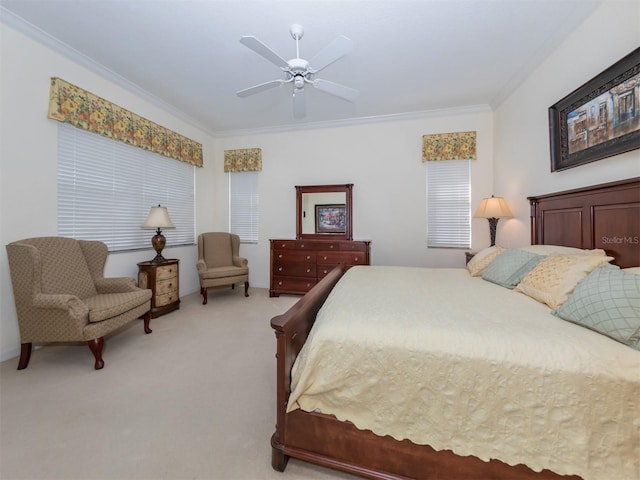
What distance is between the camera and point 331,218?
458 cm

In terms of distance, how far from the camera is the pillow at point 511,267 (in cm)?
206

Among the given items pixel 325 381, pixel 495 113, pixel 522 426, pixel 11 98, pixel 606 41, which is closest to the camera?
pixel 522 426

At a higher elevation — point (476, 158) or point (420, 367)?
point (476, 158)

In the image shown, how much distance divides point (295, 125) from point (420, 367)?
4461mm

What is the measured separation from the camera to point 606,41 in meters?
2.01

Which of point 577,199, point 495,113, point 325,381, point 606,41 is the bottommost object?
point 325,381

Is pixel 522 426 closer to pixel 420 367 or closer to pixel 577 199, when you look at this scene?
pixel 420 367

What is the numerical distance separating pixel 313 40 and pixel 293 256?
9.47ft

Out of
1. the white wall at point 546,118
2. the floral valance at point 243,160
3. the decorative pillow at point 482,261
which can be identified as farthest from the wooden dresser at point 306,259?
the white wall at point 546,118

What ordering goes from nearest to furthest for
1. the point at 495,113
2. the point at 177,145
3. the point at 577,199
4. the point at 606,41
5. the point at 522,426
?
the point at 522,426, the point at 606,41, the point at 577,199, the point at 495,113, the point at 177,145

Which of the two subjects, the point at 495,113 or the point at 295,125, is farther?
the point at 295,125

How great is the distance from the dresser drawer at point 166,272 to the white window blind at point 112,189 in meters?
0.54

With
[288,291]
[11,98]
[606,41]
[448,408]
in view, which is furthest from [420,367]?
[11,98]

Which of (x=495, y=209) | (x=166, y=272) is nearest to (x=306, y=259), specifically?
(x=166, y=272)
